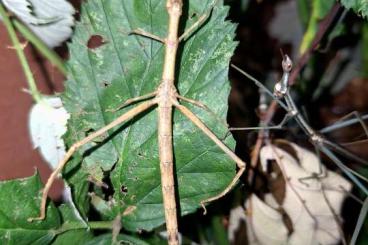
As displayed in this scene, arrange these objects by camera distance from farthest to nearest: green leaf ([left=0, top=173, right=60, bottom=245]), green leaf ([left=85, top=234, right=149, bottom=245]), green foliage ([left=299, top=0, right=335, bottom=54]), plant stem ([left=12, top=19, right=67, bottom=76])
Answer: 1. green foliage ([left=299, top=0, right=335, bottom=54])
2. plant stem ([left=12, top=19, right=67, bottom=76])
3. green leaf ([left=85, top=234, right=149, bottom=245])
4. green leaf ([left=0, top=173, right=60, bottom=245])

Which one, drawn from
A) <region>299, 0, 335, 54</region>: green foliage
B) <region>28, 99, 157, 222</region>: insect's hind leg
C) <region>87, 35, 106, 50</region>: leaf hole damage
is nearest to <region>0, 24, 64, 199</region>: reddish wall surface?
<region>87, 35, 106, 50</region>: leaf hole damage

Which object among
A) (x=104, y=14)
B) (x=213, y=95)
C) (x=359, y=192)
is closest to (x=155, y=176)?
(x=213, y=95)

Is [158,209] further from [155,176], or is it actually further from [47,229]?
[47,229]

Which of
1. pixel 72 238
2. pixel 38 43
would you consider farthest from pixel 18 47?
pixel 72 238

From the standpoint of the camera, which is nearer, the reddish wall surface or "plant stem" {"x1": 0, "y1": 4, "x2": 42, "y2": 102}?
"plant stem" {"x1": 0, "y1": 4, "x2": 42, "y2": 102}

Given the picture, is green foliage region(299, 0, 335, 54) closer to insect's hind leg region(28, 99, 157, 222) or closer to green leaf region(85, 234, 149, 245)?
insect's hind leg region(28, 99, 157, 222)

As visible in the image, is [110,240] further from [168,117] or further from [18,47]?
[18,47]
